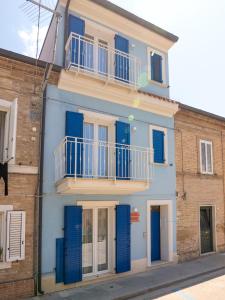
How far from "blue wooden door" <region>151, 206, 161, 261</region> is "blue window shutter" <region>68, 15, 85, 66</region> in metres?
6.70

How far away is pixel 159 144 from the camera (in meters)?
12.3

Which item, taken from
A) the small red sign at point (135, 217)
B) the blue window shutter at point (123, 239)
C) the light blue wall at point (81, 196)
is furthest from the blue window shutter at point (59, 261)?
the small red sign at point (135, 217)

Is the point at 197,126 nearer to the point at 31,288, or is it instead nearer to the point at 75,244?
the point at 75,244

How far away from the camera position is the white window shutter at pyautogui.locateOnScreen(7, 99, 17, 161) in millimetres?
7914

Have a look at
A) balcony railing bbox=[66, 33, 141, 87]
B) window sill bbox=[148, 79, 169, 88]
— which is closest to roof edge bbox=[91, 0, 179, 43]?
balcony railing bbox=[66, 33, 141, 87]

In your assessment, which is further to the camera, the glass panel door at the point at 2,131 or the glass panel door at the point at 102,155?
the glass panel door at the point at 102,155

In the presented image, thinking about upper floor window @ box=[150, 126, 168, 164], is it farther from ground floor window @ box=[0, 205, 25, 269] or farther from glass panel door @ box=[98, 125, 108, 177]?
ground floor window @ box=[0, 205, 25, 269]

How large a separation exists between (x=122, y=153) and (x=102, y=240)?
3159mm

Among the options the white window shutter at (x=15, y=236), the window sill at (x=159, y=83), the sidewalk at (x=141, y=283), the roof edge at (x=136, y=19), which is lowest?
the sidewalk at (x=141, y=283)

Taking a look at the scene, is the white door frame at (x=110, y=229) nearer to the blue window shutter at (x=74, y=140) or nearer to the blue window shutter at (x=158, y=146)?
the blue window shutter at (x=74, y=140)

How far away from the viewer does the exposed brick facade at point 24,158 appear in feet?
26.5

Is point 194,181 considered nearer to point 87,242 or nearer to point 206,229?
point 206,229

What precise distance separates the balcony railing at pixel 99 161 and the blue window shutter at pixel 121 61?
281 cm

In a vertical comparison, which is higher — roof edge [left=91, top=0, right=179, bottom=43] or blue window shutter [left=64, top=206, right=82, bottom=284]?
roof edge [left=91, top=0, right=179, bottom=43]
